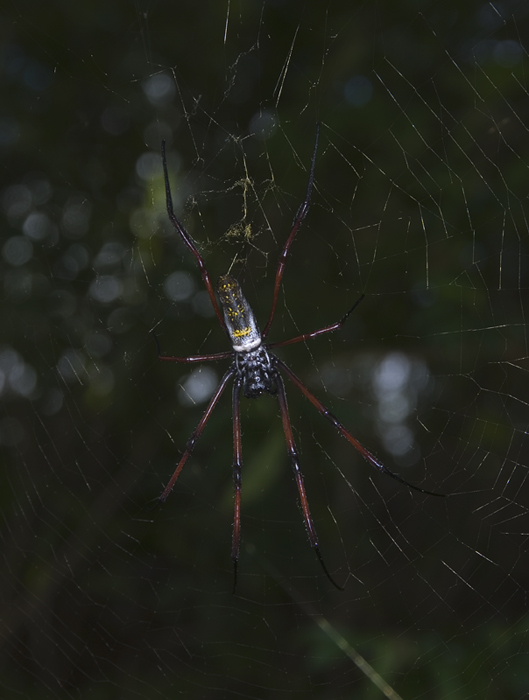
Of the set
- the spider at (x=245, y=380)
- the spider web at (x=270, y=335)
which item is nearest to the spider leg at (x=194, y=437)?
the spider at (x=245, y=380)

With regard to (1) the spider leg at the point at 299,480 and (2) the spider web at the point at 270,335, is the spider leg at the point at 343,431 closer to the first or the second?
(1) the spider leg at the point at 299,480

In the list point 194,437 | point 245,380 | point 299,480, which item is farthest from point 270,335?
point 299,480

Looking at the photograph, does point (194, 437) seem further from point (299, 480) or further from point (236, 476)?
point (299, 480)

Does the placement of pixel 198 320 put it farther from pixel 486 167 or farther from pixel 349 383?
pixel 486 167

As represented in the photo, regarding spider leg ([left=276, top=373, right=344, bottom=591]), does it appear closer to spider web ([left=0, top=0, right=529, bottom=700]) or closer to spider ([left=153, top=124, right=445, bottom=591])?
spider ([left=153, top=124, right=445, bottom=591])

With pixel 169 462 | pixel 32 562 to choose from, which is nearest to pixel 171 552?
pixel 169 462
